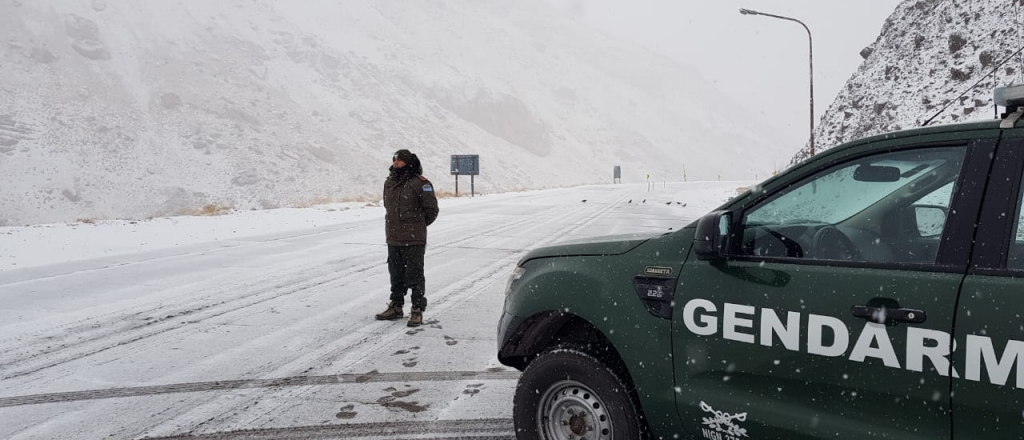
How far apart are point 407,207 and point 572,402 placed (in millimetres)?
3795

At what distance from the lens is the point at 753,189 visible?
274 centimetres

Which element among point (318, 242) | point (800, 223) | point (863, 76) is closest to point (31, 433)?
point (800, 223)

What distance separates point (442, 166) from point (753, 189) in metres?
76.4

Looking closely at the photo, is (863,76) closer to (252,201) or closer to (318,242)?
(318,242)

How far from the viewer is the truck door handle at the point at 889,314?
2.16m

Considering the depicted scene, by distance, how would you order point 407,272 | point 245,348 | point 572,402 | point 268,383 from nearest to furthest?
point 572,402, point 268,383, point 245,348, point 407,272

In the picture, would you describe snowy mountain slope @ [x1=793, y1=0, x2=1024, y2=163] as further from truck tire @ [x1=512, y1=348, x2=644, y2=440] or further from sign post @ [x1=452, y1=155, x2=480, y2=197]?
truck tire @ [x1=512, y1=348, x2=644, y2=440]

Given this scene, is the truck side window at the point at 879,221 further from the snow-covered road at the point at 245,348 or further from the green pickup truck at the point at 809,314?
the snow-covered road at the point at 245,348

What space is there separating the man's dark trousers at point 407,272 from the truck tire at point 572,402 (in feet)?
11.1

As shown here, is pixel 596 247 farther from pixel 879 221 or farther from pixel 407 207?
pixel 407 207

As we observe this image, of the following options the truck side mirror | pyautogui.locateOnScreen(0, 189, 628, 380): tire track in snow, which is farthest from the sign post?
the truck side mirror

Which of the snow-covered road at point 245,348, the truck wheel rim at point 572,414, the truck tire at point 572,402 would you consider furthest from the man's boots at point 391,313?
the truck wheel rim at point 572,414

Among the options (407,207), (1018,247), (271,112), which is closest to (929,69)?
(407,207)

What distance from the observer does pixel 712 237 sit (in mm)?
2621
